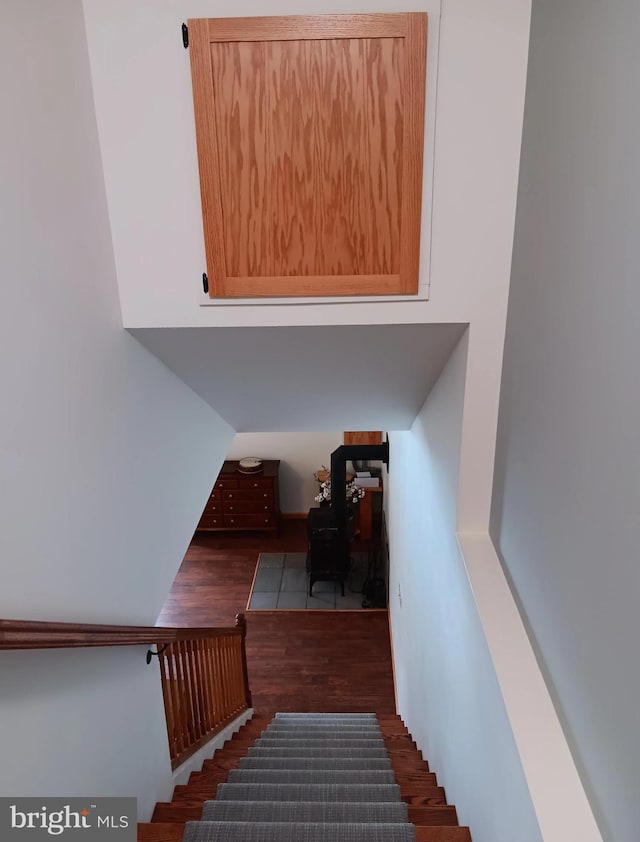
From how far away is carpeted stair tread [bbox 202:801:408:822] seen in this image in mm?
1823

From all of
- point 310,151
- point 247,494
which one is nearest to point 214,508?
point 247,494

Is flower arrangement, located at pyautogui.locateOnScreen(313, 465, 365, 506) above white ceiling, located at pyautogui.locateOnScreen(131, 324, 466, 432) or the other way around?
the other way around

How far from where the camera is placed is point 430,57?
1473 millimetres

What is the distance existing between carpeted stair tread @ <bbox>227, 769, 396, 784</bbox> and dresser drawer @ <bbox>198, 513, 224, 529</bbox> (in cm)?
471

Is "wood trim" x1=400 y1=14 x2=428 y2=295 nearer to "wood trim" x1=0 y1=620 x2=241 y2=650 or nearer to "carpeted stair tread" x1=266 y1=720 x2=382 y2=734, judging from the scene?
"wood trim" x1=0 y1=620 x2=241 y2=650

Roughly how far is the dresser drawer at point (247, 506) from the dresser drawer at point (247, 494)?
0.15 feet

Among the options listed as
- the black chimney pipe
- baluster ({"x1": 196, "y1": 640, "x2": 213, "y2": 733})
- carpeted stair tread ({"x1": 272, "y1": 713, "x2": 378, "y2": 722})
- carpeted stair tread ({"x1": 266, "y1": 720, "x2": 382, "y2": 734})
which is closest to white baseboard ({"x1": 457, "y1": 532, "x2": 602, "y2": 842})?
baluster ({"x1": 196, "y1": 640, "x2": 213, "y2": 733})

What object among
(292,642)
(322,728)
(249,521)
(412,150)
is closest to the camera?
(412,150)

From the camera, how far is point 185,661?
2580mm

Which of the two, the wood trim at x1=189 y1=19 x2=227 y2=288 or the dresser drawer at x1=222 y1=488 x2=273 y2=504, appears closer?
the wood trim at x1=189 y1=19 x2=227 y2=288

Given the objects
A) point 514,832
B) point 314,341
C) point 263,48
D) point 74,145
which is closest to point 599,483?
point 514,832

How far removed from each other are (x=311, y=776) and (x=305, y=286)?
A: 2.10 metres

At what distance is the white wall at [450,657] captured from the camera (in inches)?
56.1

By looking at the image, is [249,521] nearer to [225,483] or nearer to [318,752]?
[225,483]
